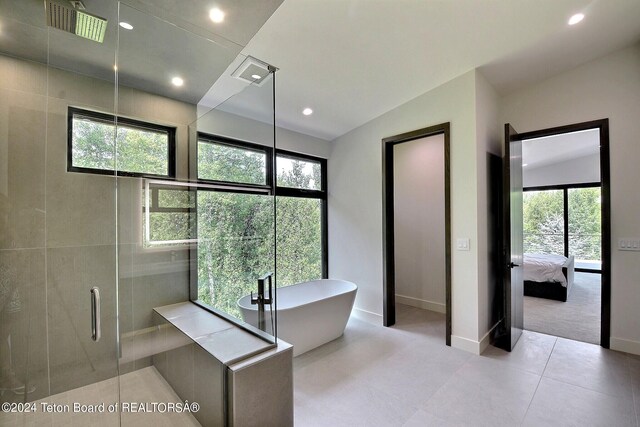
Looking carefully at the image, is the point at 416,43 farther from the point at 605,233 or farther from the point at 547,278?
the point at 547,278

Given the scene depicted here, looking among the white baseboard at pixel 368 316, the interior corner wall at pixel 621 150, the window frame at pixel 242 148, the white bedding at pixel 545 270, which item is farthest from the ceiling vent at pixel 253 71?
the white bedding at pixel 545 270

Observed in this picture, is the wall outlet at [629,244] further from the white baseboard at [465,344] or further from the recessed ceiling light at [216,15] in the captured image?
the recessed ceiling light at [216,15]

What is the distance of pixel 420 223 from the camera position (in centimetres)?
437

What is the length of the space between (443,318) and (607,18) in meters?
3.52

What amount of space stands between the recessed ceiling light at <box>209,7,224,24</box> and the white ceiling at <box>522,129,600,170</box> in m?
4.97

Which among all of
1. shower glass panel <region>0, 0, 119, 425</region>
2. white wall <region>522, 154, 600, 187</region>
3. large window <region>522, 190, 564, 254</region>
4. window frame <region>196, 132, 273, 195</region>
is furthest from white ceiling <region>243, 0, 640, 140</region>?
large window <region>522, 190, 564, 254</region>

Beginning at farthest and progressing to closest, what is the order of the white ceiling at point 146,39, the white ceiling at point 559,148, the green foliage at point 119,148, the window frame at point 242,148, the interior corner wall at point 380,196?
1. the white ceiling at point 559,148
2. the interior corner wall at point 380,196
3. the window frame at point 242,148
4. the green foliage at point 119,148
5. the white ceiling at point 146,39

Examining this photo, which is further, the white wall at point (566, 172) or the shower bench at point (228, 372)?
the white wall at point (566, 172)

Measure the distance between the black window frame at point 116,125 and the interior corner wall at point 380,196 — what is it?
2.28 metres

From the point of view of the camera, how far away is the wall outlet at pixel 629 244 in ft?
9.01

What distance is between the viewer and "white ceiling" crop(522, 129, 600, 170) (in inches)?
198

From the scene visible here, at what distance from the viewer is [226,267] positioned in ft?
8.15

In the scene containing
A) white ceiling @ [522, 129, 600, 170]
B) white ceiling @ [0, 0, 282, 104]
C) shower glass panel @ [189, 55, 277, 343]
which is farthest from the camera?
white ceiling @ [522, 129, 600, 170]

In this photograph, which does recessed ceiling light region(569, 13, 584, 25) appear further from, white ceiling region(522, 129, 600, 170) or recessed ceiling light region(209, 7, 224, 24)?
recessed ceiling light region(209, 7, 224, 24)
